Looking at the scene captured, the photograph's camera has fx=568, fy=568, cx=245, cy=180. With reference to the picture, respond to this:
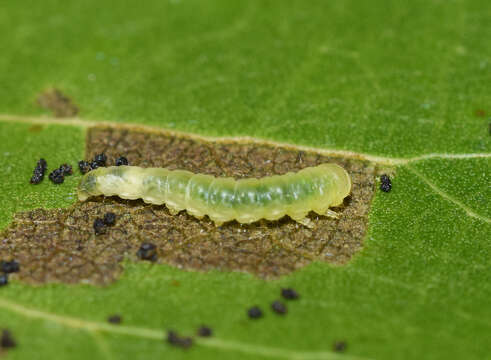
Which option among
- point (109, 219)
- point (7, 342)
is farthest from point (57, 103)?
point (7, 342)

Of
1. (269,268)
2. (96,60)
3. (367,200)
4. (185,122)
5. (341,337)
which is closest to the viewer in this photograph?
(341,337)

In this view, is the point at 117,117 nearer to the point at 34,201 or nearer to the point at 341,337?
the point at 34,201

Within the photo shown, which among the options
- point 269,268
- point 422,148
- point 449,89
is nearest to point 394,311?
point 269,268

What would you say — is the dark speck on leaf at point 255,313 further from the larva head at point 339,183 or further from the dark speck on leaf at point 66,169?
the dark speck on leaf at point 66,169

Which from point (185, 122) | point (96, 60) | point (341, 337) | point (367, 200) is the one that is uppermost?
point (96, 60)

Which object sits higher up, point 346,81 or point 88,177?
point 346,81

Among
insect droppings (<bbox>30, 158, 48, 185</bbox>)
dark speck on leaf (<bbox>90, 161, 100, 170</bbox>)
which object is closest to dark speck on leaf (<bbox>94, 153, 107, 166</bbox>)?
dark speck on leaf (<bbox>90, 161, 100, 170</bbox>)
